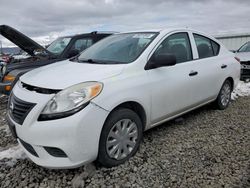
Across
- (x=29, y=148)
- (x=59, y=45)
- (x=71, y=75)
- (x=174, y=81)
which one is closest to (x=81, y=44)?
(x=59, y=45)

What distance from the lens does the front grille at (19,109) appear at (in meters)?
2.31

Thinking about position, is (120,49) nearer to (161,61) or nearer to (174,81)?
(161,61)

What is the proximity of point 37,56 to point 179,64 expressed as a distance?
4.03 metres

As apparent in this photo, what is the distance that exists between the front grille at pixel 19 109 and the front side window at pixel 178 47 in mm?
1799

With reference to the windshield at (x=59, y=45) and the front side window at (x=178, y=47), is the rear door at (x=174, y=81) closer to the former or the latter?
the front side window at (x=178, y=47)

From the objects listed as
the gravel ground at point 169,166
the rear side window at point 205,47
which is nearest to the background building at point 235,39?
the rear side window at point 205,47

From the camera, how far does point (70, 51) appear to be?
5965 mm

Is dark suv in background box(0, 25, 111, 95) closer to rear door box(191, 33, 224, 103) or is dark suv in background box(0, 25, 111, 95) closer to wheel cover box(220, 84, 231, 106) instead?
rear door box(191, 33, 224, 103)

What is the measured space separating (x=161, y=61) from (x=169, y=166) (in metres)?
1.26

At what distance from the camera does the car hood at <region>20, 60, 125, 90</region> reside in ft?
7.93

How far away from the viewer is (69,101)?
2254 millimetres

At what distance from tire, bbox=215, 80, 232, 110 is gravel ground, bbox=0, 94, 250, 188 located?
2.96ft

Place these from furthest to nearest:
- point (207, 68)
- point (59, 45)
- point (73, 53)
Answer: point (59, 45) → point (73, 53) → point (207, 68)

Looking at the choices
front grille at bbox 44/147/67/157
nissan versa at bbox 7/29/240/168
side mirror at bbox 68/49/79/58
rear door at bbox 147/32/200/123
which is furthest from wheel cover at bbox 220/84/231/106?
front grille at bbox 44/147/67/157
